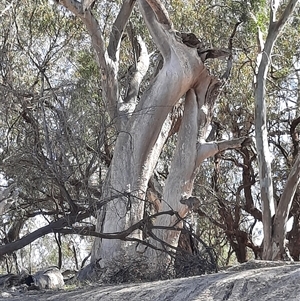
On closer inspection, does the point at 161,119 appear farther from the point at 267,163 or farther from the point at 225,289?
the point at 225,289

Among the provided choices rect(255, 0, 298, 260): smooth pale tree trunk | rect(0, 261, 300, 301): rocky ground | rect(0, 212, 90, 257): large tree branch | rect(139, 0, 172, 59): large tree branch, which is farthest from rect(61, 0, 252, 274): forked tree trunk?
rect(0, 261, 300, 301): rocky ground

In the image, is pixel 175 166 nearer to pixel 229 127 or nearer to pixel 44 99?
pixel 44 99

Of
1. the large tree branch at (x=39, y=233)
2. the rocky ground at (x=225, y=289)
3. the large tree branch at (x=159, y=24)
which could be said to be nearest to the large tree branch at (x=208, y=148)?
the large tree branch at (x=159, y=24)

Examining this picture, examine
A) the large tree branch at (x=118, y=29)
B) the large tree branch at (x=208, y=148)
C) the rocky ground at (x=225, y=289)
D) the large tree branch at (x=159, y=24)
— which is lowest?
the rocky ground at (x=225, y=289)

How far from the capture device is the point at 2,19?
11.0 meters

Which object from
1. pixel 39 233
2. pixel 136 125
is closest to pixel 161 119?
pixel 136 125

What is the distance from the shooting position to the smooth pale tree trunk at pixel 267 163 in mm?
11266

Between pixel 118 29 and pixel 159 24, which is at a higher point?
pixel 118 29

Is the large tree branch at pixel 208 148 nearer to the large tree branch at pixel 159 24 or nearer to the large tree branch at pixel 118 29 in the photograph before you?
the large tree branch at pixel 159 24

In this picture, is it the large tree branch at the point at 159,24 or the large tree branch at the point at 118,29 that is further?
the large tree branch at the point at 118,29

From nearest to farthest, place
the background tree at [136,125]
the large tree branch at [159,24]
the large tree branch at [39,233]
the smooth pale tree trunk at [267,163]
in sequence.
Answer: the large tree branch at [39,233] < the background tree at [136,125] < the large tree branch at [159,24] < the smooth pale tree trunk at [267,163]

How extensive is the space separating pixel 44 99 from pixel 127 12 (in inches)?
195

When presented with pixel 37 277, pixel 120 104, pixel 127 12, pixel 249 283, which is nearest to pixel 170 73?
pixel 120 104

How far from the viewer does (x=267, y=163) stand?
38.9ft
